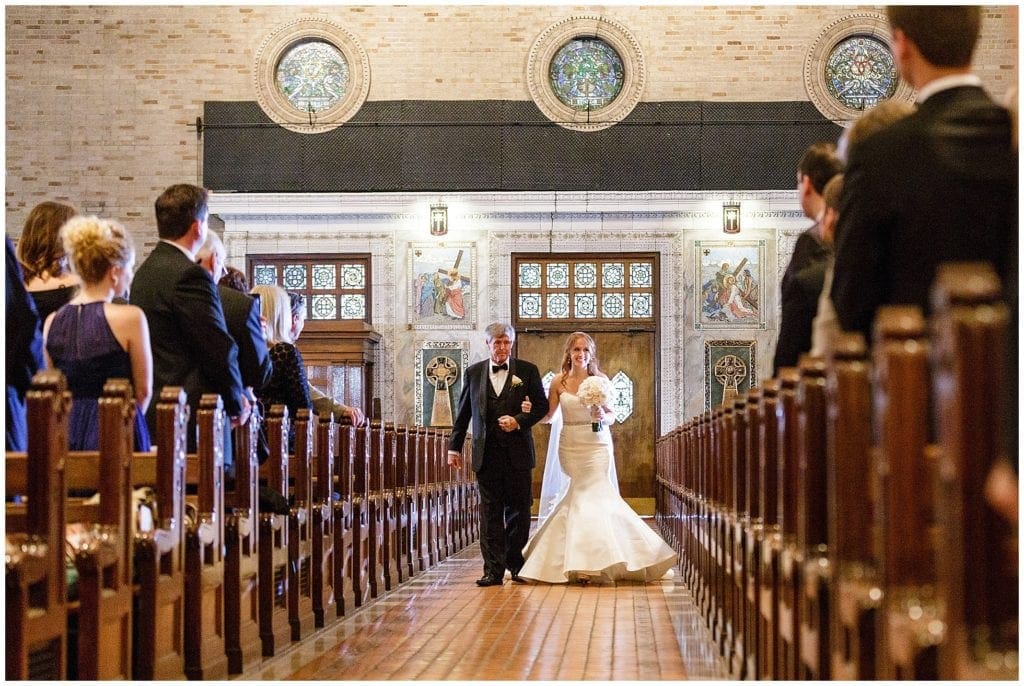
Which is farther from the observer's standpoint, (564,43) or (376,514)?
(564,43)

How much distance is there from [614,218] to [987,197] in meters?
16.3

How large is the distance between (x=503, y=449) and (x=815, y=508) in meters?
6.34

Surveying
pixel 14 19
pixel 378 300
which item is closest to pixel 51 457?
pixel 378 300

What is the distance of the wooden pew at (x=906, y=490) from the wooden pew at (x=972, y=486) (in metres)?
0.18

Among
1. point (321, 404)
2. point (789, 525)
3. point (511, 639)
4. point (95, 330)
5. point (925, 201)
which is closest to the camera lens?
point (925, 201)

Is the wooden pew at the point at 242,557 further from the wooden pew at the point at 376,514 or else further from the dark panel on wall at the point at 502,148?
the dark panel on wall at the point at 502,148

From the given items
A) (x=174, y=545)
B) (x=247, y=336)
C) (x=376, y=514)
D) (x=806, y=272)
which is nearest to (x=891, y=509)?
(x=806, y=272)

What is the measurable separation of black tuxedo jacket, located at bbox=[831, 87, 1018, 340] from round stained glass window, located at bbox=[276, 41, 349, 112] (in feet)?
56.3

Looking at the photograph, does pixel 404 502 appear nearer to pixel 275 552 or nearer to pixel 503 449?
pixel 503 449

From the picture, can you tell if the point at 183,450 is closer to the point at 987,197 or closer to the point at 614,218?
the point at 987,197

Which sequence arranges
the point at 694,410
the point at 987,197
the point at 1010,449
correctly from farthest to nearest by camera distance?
1. the point at 694,410
2. the point at 987,197
3. the point at 1010,449

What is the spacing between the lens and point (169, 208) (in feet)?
17.5

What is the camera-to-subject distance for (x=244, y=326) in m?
5.87

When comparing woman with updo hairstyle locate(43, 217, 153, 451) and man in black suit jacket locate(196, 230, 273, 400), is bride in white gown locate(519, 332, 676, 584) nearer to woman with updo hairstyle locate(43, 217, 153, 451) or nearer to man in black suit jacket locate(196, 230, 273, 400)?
man in black suit jacket locate(196, 230, 273, 400)
